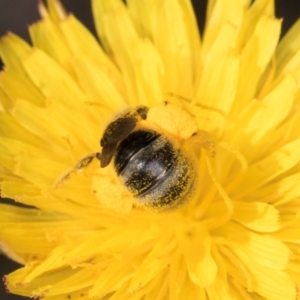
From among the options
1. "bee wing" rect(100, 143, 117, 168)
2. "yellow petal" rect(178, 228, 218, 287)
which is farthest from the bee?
"yellow petal" rect(178, 228, 218, 287)

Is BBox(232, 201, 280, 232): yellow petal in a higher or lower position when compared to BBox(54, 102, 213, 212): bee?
lower

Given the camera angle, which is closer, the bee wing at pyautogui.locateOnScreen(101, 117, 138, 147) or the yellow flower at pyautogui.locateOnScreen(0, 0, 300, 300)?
the bee wing at pyautogui.locateOnScreen(101, 117, 138, 147)

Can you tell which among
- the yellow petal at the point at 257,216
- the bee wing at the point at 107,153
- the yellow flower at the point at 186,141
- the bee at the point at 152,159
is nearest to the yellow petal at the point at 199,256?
the yellow flower at the point at 186,141

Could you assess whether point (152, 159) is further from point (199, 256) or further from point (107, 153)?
point (199, 256)

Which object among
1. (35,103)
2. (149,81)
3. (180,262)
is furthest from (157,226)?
(35,103)

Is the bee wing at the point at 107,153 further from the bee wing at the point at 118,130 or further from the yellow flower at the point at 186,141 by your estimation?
the yellow flower at the point at 186,141

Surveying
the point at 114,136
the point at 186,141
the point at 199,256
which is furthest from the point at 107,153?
the point at 199,256

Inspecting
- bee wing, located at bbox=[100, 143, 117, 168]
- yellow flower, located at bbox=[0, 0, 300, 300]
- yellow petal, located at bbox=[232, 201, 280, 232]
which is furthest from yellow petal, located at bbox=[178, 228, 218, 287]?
bee wing, located at bbox=[100, 143, 117, 168]

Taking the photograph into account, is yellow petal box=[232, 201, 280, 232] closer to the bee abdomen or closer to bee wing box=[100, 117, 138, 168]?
the bee abdomen
